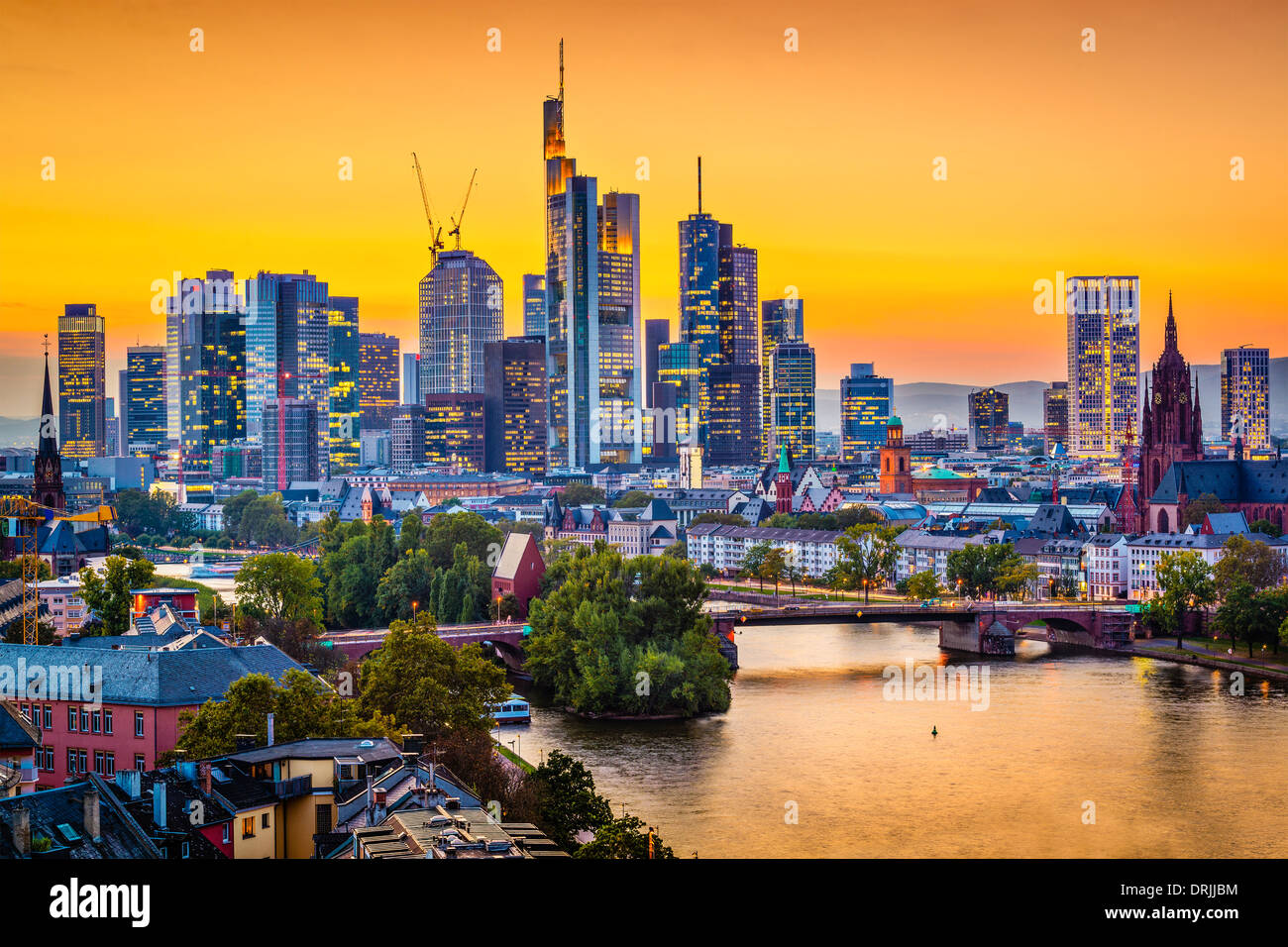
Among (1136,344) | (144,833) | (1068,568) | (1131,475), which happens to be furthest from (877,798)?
(1136,344)

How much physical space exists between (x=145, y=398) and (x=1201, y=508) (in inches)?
4857

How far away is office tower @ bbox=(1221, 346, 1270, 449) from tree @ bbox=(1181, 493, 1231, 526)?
25.3 meters

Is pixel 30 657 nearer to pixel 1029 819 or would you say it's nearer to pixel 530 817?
pixel 530 817

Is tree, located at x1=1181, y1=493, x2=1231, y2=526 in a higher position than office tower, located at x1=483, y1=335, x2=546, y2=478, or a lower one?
lower

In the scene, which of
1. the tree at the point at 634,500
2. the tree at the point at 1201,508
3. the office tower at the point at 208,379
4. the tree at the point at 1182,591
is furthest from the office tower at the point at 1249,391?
the office tower at the point at 208,379

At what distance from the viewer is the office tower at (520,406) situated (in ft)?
468

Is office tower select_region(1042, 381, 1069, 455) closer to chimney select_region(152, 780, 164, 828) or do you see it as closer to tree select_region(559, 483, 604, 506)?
tree select_region(559, 483, 604, 506)

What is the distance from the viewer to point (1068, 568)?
5894cm

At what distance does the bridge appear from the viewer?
4194cm

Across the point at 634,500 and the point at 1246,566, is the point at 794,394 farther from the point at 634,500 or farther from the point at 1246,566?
the point at 1246,566

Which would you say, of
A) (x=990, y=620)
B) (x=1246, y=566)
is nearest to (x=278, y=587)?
(x=990, y=620)

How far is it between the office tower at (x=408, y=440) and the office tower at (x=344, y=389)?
16.4 feet

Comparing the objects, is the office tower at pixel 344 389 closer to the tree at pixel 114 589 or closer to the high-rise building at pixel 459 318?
the high-rise building at pixel 459 318

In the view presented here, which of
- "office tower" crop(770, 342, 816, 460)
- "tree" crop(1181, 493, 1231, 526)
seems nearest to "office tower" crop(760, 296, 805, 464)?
"office tower" crop(770, 342, 816, 460)
